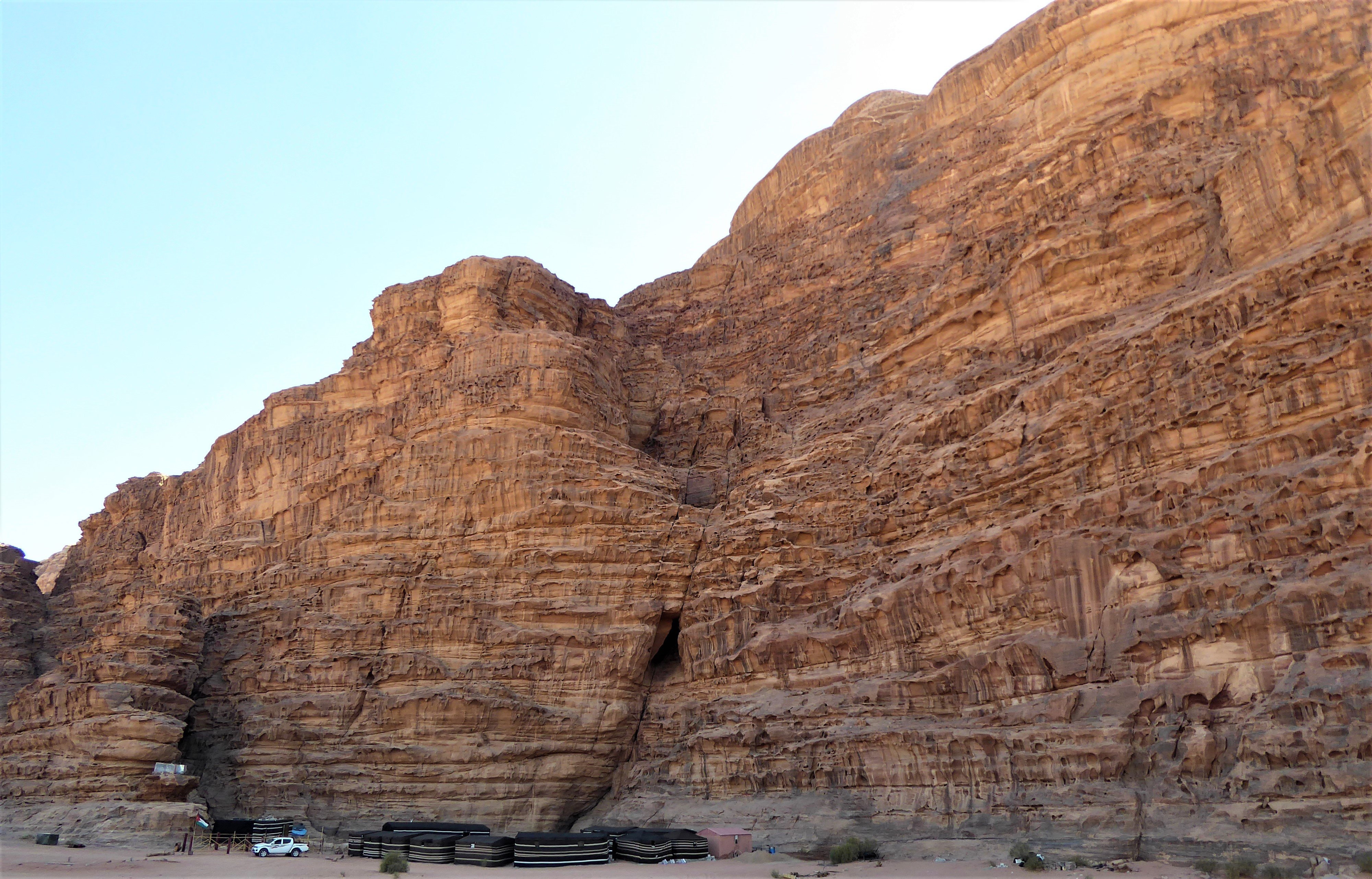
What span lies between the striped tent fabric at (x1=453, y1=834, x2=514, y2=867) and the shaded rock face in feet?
19.9

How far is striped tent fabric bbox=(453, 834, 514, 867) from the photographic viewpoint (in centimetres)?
3006

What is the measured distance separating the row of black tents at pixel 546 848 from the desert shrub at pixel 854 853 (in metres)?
4.35

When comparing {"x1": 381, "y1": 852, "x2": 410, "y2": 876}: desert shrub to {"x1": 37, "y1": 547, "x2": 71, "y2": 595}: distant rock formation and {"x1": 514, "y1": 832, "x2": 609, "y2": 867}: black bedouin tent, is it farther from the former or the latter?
{"x1": 37, "y1": 547, "x2": 71, "y2": 595}: distant rock formation

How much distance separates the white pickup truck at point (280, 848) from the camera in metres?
32.5

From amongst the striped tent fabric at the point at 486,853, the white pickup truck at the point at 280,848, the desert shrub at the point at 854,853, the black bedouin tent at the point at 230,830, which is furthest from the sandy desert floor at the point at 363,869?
the black bedouin tent at the point at 230,830

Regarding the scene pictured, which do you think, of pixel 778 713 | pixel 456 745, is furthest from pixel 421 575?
pixel 778 713

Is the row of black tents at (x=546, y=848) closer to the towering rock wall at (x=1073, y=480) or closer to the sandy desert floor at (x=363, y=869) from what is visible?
the sandy desert floor at (x=363, y=869)

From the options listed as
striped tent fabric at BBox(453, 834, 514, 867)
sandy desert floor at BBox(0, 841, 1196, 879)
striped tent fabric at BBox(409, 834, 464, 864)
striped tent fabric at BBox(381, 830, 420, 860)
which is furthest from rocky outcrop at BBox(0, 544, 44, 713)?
striped tent fabric at BBox(453, 834, 514, 867)

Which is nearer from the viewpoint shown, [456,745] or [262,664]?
[456,745]

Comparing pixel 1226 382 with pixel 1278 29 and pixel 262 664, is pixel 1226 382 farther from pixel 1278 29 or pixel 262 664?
pixel 262 664

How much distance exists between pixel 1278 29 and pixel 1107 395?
742 inches

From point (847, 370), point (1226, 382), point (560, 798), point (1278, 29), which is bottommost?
point (560, 798)

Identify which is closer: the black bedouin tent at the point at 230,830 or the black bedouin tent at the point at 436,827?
the black bedouin tent at the point at 436,827

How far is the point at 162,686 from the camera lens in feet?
123
